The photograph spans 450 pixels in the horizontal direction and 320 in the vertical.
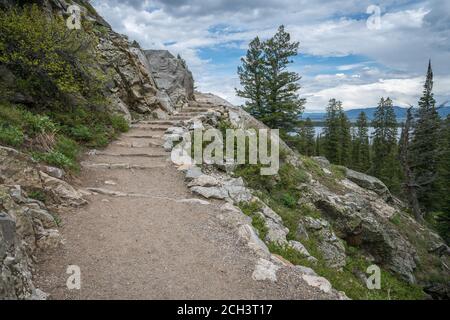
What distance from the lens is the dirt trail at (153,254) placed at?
4527 mm

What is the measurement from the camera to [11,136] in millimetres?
7500

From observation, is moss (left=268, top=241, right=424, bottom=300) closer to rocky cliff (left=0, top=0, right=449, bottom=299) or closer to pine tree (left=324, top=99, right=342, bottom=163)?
rocky cliff (left=0, top=0, right=449, bottom=299)

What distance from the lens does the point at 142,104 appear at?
16484 mm

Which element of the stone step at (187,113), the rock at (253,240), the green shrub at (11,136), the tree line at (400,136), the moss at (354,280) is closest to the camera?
the rock at (253,240)

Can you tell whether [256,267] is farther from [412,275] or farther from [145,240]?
[412,275]

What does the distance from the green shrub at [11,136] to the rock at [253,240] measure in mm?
5775

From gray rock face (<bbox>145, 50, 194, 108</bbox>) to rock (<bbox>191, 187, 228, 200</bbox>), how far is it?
11234mm

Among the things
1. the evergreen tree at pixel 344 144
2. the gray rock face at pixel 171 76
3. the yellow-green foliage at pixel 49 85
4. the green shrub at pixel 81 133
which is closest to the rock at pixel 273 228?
the yellow-green foliage at pixel 49 85

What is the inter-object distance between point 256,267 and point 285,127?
932 inches

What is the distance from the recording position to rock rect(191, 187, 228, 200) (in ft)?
26.5

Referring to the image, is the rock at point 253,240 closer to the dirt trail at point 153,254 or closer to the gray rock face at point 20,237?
the dirt trail at point 153,254

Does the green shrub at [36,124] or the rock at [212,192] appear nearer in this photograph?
the rock at [212,192]

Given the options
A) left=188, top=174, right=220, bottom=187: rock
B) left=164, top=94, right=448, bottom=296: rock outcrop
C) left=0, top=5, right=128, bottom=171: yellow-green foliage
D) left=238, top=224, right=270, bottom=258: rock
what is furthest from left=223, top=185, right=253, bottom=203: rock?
left=0, top=5, right=128, bottom=171: yellow-green foliage

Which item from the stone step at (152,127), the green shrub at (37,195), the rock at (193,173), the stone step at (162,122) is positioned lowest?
the green shrub at (37,195)
